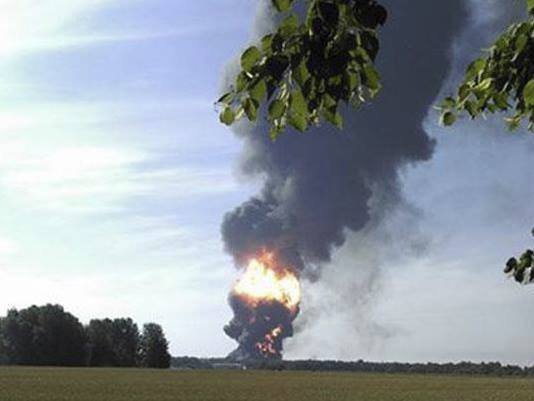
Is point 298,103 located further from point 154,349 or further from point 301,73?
point 154,349

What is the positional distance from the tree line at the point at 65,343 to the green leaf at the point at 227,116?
514 feet

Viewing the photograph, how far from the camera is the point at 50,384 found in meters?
66.8

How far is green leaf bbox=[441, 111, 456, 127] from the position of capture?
7539mm

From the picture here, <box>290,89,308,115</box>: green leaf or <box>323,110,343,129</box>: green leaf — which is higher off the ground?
<box>323,110,343,129</box>: green leaf

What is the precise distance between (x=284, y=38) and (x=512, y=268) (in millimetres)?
4331

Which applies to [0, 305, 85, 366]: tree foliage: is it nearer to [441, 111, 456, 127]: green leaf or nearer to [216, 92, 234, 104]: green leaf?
[441, 111, 456, 127]: green leaf

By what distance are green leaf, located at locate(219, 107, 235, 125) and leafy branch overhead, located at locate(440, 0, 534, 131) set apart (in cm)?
236

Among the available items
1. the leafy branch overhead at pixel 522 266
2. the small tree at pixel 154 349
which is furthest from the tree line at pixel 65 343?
the leafy branch overhead at pixel 522 266

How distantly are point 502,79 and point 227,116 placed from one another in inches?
130

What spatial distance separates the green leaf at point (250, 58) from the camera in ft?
15.3

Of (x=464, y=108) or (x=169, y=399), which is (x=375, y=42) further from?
(x=169, y=399)

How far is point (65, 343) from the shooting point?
518 ft

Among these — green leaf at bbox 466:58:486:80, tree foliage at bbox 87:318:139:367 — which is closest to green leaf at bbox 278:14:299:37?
green leaf at bbox 466:58:486:80

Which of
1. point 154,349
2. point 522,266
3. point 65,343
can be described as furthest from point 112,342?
point 522,266
